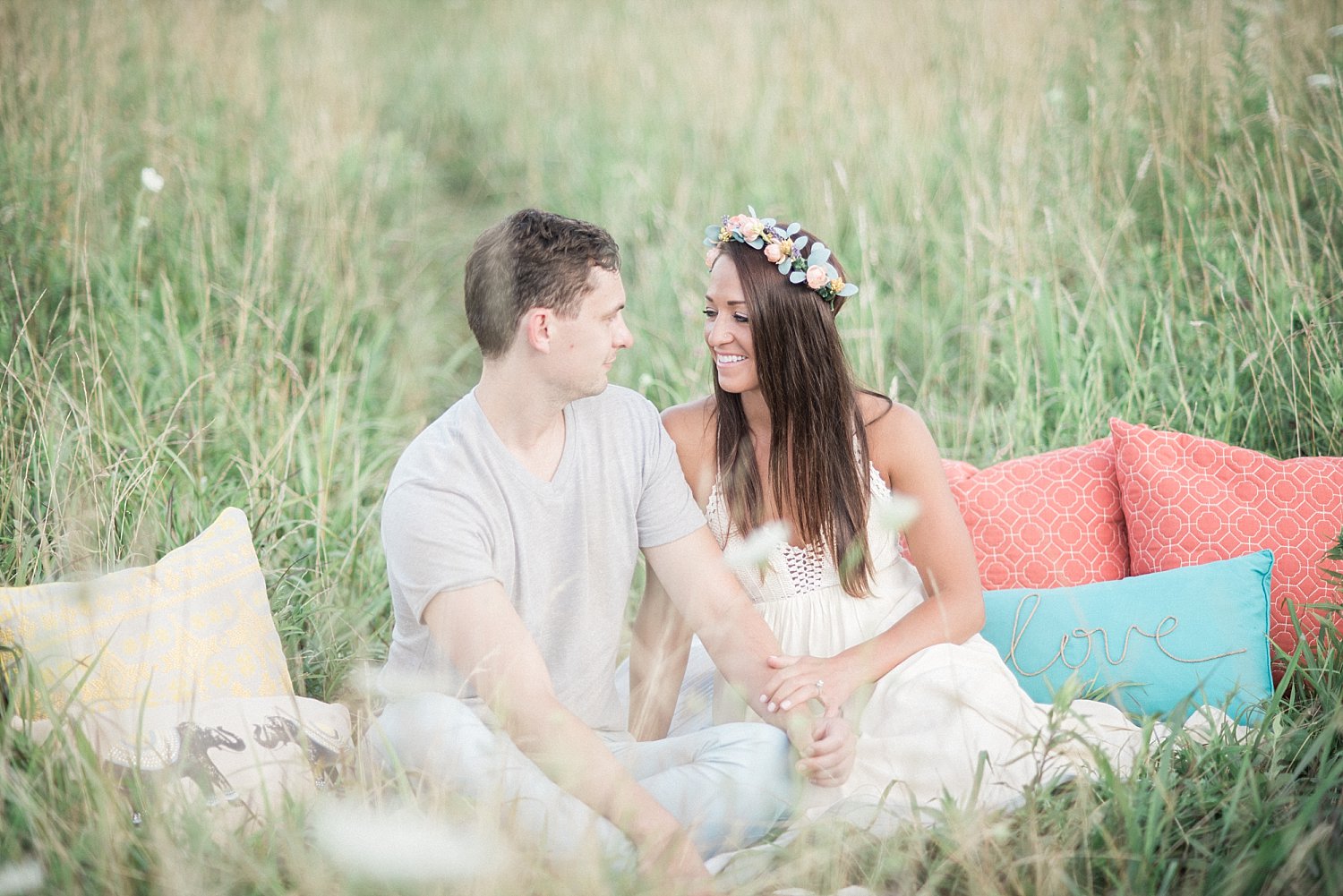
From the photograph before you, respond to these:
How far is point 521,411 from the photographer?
2.48 metres

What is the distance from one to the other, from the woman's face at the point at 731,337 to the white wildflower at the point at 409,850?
132 cm

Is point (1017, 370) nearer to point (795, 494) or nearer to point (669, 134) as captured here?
point (795, 494)

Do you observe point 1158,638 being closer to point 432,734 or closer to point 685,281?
point 432,734

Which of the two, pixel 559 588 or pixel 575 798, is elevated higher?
pixel 559 588

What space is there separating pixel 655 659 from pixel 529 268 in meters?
1.04

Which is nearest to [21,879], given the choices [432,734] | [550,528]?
[432,734]

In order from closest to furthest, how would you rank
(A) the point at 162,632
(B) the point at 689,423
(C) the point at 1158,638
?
1. (A) the point at 162,632
2. (C) the point at 1158,638
3. (B) the point at 689,423

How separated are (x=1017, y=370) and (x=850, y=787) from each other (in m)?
1.86

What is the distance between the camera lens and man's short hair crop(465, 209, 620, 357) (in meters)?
2.43

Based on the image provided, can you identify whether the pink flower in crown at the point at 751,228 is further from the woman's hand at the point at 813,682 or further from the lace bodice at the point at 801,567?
the woman's hand at the point at 813,682

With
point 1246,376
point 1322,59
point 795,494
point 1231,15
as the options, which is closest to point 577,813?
point 795,494

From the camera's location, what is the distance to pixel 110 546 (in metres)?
2.58

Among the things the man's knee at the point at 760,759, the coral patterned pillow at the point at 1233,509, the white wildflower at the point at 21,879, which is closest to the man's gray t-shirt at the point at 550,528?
the man's knee at the point at 760,759

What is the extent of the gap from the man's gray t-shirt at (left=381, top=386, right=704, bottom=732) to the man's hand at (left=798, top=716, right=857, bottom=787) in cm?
54
